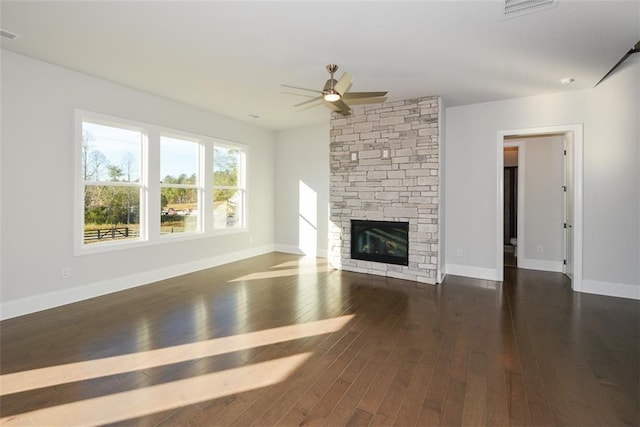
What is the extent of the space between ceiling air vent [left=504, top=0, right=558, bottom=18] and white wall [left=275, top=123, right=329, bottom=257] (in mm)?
4577

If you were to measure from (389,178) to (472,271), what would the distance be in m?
2.17

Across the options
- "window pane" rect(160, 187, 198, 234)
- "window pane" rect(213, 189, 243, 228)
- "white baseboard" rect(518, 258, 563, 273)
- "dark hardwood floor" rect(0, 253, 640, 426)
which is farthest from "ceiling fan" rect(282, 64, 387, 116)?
"white baseboard" rect(518, 258, 563, 273)

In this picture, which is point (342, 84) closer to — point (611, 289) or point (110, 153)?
point (110, 153)

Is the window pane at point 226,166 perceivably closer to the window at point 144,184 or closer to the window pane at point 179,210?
the window at point 144,184

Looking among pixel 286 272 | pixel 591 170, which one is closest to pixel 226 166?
pixel 286 272

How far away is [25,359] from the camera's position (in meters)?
2.62

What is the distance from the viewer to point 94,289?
4234 mm

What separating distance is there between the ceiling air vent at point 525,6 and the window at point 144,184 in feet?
16.1

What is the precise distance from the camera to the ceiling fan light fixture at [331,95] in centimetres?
333

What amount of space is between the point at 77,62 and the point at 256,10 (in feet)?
8.68

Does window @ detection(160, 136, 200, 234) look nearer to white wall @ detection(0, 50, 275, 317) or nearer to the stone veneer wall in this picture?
white wall @ detection(0, 50, 275, 317)

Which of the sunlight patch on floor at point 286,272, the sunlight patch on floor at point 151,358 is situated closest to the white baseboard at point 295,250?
the sunlight patch on floor at point 286,272

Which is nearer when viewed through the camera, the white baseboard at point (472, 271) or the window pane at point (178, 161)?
the white baseboard at point (472, 271)

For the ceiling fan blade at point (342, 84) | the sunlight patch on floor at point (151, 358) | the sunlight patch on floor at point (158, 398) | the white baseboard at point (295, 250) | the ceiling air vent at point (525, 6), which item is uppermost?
the ceiling air vent at point (525, 6)
